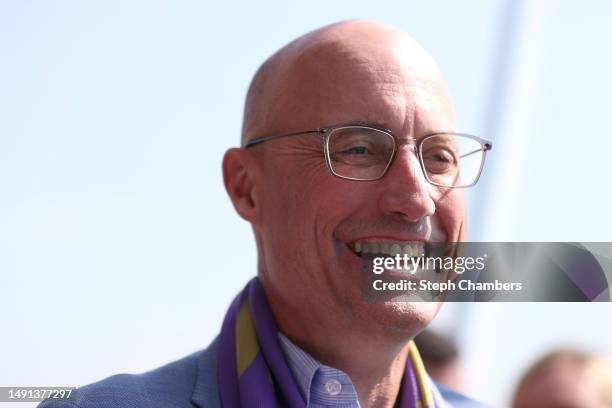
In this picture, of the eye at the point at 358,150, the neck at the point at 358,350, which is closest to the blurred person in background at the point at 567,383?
the neck at the point at 358,350

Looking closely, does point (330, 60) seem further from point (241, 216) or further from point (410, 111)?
point (241, 216)

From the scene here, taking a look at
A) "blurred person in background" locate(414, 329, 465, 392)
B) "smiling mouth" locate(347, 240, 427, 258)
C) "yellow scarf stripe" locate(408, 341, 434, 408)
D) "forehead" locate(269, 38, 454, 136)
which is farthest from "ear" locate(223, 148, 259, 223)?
"blurred person in background" locate(414, 329, 465, 392)

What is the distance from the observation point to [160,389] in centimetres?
241

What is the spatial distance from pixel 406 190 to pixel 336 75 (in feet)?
1.40

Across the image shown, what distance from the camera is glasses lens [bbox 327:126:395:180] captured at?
2332mm

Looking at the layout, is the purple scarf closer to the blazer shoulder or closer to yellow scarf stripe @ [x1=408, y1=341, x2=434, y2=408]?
yellow scarf stripe @ [x1=408, y1=341, x2=434, y2=408]

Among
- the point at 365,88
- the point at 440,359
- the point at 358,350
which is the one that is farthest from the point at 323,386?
the point at 440,359

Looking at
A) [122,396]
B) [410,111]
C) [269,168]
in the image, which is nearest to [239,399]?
[122,396]

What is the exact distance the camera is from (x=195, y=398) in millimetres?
2389

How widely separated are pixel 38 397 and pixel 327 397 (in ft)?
2.98

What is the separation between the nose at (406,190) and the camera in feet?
7.47

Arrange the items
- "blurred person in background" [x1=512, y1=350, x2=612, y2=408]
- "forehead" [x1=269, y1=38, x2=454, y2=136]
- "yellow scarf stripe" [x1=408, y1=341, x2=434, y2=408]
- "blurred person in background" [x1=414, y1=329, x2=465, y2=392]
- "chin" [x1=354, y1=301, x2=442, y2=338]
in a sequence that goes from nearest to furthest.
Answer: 1. "chin" [x1=354, y1=301, x2=442, y2=338]
2. "forehead" [x1=269, y1=38, x2=454, y2=136]
3. "yellow scarf stripe" [x1=408, y1=341, x2=434, y2=408]
4. "blurred person in background" [x1=512, y1=350, x2=612, y2=408]
5. "blurred person in background" [x1=414, y1=329, x2=465, y2=392]

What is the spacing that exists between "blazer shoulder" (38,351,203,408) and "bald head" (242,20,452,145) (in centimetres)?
79

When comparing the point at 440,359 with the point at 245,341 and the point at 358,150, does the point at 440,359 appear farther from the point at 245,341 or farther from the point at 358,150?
the point at 358,150
